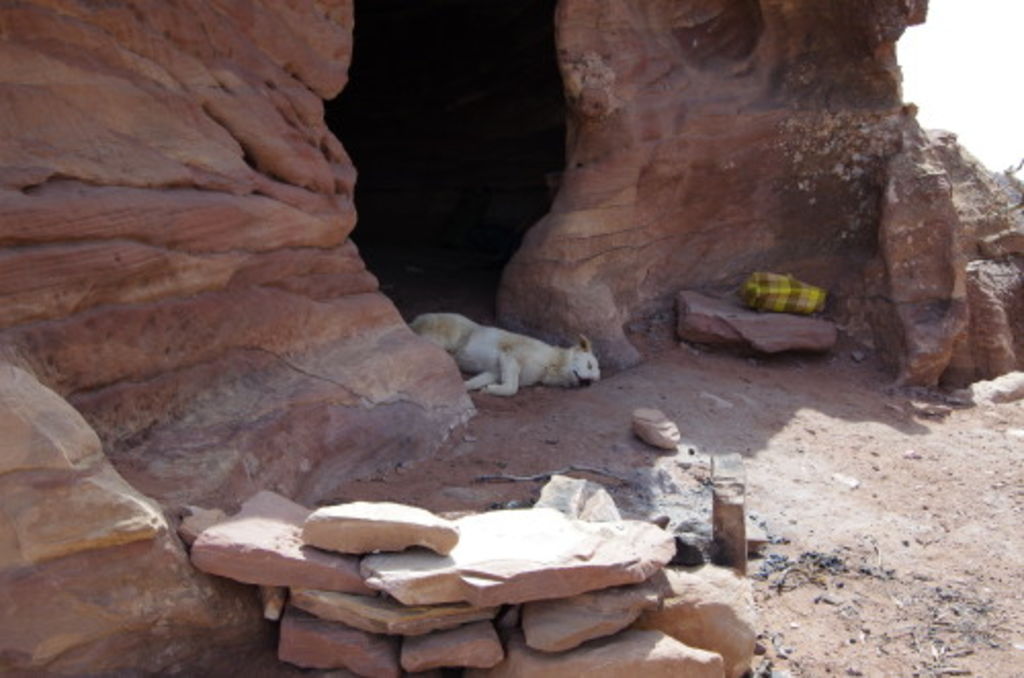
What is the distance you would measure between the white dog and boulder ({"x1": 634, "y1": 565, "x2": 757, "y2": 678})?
345 cm

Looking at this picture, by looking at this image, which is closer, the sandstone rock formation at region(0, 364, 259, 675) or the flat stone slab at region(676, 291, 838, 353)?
the sandstone rock formation at region(0, 364, 259, 675)

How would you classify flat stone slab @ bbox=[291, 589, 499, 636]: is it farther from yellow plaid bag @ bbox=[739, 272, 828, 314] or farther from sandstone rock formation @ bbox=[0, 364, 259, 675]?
yellow plaid bag @ bbox=[739, 272, 828, 314]

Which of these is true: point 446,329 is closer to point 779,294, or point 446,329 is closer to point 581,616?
point 779,294

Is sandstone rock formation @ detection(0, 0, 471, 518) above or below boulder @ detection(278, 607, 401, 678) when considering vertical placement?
above

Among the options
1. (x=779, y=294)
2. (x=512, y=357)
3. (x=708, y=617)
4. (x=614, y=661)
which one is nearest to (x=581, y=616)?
(x=614, y=661)

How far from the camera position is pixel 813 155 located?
8.44m

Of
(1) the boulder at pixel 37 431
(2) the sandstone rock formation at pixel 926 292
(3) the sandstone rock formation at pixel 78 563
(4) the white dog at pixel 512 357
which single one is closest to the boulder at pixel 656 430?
(4) the white dog at pixel 512 357

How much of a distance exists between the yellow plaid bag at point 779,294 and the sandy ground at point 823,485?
630 mm

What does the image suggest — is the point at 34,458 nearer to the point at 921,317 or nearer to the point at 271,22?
the point at 271,22

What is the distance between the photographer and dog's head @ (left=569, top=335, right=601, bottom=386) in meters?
6.74

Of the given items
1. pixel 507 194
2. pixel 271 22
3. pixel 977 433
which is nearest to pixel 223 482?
pixel 271 22

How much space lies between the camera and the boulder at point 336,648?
2832 millimetres

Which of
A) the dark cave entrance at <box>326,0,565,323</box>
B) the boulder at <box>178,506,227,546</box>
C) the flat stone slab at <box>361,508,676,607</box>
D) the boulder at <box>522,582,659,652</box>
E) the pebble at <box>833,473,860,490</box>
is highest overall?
the dark cave entrance at <box>326,0,565,323</box>

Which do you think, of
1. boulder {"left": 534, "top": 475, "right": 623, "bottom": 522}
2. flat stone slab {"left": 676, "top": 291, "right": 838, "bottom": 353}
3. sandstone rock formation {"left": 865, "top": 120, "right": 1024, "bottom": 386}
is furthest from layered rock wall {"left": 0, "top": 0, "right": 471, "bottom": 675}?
sandstone rock formation {"left": 865, "top": 120, "right": 1024, "bottom": 386}
